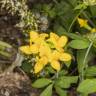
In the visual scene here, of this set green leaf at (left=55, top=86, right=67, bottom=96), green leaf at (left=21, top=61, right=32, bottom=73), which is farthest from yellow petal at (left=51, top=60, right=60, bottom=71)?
green leaf at (left=21, top=61, right=32, bottom=73)

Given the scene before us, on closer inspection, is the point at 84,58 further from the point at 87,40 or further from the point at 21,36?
the point at 21,36

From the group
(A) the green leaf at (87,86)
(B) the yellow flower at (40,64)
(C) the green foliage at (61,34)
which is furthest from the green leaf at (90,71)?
(B) the yellow flower at (40,64)

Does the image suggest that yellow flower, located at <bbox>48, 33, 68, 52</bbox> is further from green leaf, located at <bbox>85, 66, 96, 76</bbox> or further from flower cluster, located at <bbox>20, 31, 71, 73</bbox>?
green leaf, located at <bbox>85, 66, 96, 76</bbox>

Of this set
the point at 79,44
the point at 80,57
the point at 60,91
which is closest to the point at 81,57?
the point at 80,57

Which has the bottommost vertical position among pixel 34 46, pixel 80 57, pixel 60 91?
pixel 60 91

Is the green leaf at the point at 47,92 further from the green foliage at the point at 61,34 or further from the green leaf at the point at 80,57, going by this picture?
the green leaf at the point at 80,57

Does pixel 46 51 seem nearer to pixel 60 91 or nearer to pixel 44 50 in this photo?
pixel 44 50
